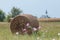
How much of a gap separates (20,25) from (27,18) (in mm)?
496

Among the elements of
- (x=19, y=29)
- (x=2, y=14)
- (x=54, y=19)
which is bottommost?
(x=2, y=14)

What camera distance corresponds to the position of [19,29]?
33.2ft

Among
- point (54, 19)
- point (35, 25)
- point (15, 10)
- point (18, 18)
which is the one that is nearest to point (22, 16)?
point (18, 18)

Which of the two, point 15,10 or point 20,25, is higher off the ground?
point 20,25

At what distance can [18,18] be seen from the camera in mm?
10305

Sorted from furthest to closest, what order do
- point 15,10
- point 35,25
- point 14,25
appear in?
point 15,10
point 14,25
point 35,25

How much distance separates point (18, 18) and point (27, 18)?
50 cm

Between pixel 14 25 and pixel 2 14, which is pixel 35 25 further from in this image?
pixel 2 14

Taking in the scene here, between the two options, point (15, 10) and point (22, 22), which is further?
point (15, 10)

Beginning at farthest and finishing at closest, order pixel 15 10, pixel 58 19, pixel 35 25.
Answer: pixel 15 10 < pixel 35 25 < pixel 58 19

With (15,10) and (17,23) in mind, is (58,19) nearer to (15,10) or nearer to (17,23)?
(17,23)

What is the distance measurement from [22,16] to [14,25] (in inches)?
18.9

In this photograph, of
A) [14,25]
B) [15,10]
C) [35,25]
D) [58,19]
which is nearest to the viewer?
[58,19]

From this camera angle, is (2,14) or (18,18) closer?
(18,18)
